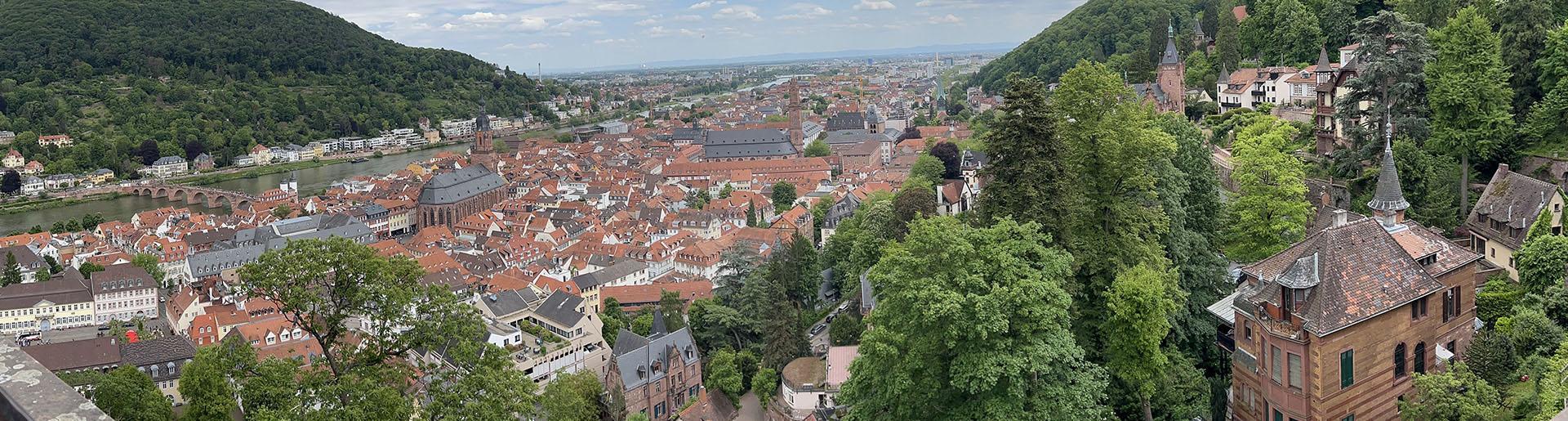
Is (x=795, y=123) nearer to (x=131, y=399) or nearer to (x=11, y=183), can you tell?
(x=11, y=183)

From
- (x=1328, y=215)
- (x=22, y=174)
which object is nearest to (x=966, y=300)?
(x=1328, y=215)

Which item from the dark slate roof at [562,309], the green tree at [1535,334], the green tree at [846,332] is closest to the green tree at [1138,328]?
the green tree at [1535,334]

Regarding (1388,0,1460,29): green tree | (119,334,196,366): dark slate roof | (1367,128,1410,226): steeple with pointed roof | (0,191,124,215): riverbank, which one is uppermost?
→ (1388,0,1460,29): green tree

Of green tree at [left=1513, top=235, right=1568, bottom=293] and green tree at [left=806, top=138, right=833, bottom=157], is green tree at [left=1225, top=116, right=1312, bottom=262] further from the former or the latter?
green tree at [left=806, top=138, right=833, bottom=157]

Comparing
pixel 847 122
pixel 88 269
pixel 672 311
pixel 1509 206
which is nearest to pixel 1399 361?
pixel 1509 206

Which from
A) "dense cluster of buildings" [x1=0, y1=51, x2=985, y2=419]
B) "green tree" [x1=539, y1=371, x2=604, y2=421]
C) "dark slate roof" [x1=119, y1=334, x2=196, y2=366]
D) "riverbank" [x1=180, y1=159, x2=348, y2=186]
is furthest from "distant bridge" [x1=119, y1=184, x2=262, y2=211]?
"green tree" [x1=539, y1=371, x2=604, y2=421]

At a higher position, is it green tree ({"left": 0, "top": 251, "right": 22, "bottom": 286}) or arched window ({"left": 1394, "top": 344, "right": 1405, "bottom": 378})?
arched window ({"left": 1394, "top": 344, "right": 1405, "bottom": 378})

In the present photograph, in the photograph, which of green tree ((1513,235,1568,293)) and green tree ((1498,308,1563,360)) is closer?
green tree ((1498,308,1563,360))
